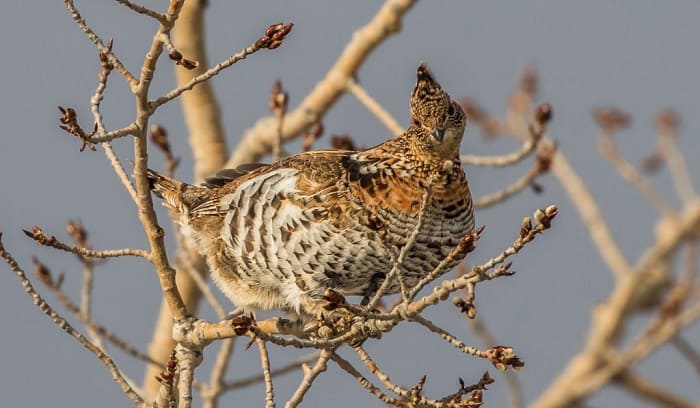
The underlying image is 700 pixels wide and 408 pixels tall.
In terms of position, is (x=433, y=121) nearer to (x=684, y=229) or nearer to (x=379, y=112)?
(x=379, y=112)

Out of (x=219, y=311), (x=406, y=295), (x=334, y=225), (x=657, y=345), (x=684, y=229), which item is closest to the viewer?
(x=406, y=295)

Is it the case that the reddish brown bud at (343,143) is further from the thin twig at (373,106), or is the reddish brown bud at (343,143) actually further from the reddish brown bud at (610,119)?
the reddish brown bud at (610,119)

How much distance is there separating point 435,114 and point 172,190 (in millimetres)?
2165

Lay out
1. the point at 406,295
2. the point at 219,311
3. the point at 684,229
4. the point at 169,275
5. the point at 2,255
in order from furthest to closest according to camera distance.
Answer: the point at 684,229 → the point at 219,311 → the point at 169,275 → the point at 2,255 → the point at 406,295

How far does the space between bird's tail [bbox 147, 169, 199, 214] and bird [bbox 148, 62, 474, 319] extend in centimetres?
66

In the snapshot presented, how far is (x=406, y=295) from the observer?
473 cm

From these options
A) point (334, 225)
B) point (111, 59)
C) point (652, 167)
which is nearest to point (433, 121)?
point (334, 225)

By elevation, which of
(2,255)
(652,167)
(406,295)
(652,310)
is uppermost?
(652,167)

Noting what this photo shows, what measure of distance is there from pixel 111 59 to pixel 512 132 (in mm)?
7078

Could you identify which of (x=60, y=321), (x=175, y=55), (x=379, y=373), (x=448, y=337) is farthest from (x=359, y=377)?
(x=175, y=55)

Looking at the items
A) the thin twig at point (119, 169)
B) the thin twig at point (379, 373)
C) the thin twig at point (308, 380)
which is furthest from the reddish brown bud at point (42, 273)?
the thin twig at point (379, 373)

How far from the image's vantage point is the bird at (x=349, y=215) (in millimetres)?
6395

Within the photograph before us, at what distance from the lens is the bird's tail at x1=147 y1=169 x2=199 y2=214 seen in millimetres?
7625

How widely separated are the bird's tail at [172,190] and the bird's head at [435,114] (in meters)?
1.85
